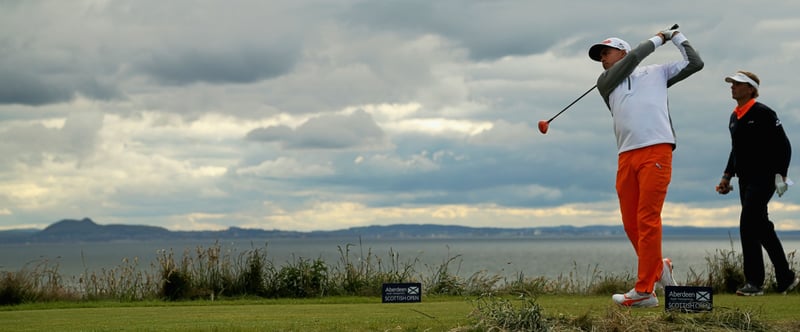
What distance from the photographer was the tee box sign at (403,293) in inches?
377

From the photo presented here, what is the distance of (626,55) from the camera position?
8.47 metres

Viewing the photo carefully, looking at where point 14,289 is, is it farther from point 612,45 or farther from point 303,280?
point 612,45

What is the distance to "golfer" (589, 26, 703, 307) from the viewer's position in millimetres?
8031

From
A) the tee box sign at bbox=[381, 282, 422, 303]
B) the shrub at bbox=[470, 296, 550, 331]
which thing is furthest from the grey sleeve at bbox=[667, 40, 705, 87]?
the tee box sign at bbox=[381, 282, 422, 303]

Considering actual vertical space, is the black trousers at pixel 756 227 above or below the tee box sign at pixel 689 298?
above

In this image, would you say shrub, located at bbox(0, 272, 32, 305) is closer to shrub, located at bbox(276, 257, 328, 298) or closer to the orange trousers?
shrub, located at bbox(276, 257, 328, 298)

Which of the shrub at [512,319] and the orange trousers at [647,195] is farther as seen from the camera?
the orange trousers at [647,195]

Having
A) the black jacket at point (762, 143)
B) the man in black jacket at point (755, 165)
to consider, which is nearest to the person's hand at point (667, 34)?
the man in black jacket at point (755, 165)

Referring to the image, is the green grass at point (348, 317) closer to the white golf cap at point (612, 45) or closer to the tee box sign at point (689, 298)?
the tee box sign at point (689, 298)

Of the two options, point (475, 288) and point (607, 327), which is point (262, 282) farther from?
point (607, 327)

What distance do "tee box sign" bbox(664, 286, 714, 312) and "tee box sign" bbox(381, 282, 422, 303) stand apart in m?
2.73

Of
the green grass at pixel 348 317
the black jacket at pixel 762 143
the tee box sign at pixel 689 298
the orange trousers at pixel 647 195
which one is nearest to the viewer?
the green grass at pixel 348 317

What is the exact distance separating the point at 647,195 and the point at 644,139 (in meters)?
0.50

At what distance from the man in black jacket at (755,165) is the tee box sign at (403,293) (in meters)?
3.71
